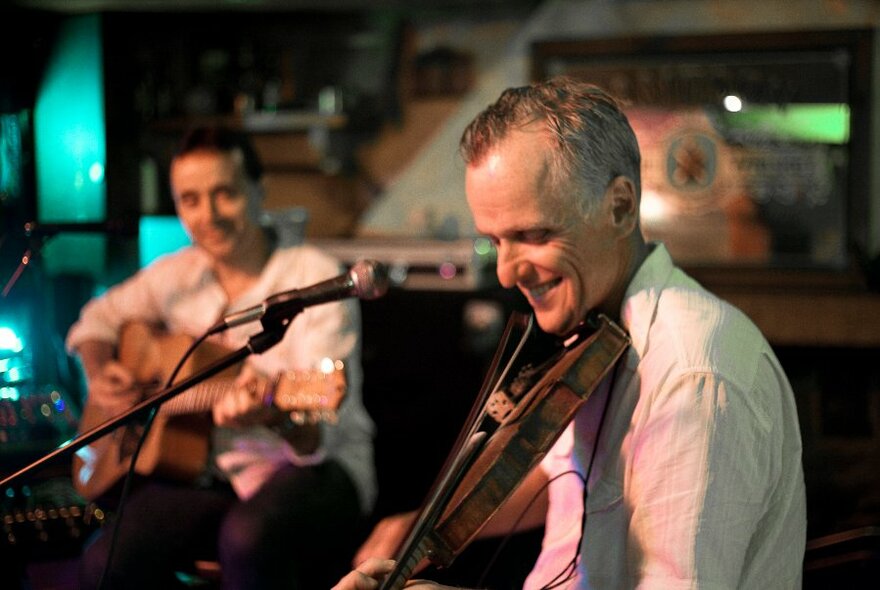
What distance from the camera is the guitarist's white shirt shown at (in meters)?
2.61

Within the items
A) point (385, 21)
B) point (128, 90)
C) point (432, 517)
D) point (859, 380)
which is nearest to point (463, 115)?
point (385, 21)

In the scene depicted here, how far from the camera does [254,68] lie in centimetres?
583

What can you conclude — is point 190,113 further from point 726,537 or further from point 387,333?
point 726,537

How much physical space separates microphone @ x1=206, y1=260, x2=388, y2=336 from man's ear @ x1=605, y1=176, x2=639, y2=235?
369 millimetres

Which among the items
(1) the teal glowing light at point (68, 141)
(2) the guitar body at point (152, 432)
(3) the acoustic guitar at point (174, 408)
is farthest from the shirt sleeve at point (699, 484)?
(1) the teal glowing light at point (68, 141)

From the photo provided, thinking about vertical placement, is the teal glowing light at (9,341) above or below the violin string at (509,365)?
below

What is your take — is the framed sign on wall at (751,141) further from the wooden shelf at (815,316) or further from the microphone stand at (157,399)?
the microphone stand at (157,399)

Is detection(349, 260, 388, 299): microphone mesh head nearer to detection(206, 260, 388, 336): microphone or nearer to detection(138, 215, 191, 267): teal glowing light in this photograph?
detection(206, 260, 388, 336): microphone

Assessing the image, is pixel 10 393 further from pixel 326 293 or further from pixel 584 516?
pixel 584 516

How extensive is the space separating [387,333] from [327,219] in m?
1.06

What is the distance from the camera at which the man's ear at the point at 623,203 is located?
1525mm

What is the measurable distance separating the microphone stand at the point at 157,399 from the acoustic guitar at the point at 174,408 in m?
0.63

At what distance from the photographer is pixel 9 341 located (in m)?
2.74

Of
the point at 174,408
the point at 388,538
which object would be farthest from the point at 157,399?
the point at 174,408
